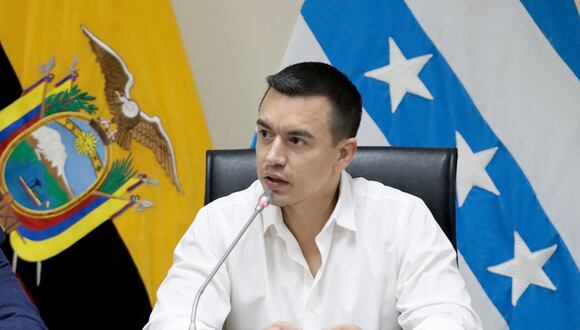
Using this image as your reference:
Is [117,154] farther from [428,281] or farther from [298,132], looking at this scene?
[428,281]

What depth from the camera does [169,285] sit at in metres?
1.67

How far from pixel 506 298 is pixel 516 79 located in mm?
842

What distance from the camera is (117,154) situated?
2.70 metres

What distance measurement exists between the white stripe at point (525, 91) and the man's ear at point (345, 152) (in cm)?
112

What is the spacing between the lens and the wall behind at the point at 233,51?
291 centimetres

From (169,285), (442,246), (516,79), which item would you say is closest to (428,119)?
(516,79)

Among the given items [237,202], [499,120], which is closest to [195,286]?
[237,202]

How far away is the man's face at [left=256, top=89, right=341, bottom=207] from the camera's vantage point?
164cm

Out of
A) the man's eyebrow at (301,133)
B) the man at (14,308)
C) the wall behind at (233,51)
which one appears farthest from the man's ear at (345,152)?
the wall behind at (233,51)

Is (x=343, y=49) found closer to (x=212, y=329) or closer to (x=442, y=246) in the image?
(x=442, y=246)

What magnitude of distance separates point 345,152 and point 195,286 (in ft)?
1.62

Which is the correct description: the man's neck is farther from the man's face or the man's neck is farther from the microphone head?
the microphone head

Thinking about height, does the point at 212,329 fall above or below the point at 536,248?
above

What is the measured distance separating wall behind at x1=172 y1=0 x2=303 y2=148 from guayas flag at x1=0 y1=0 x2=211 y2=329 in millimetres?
173
